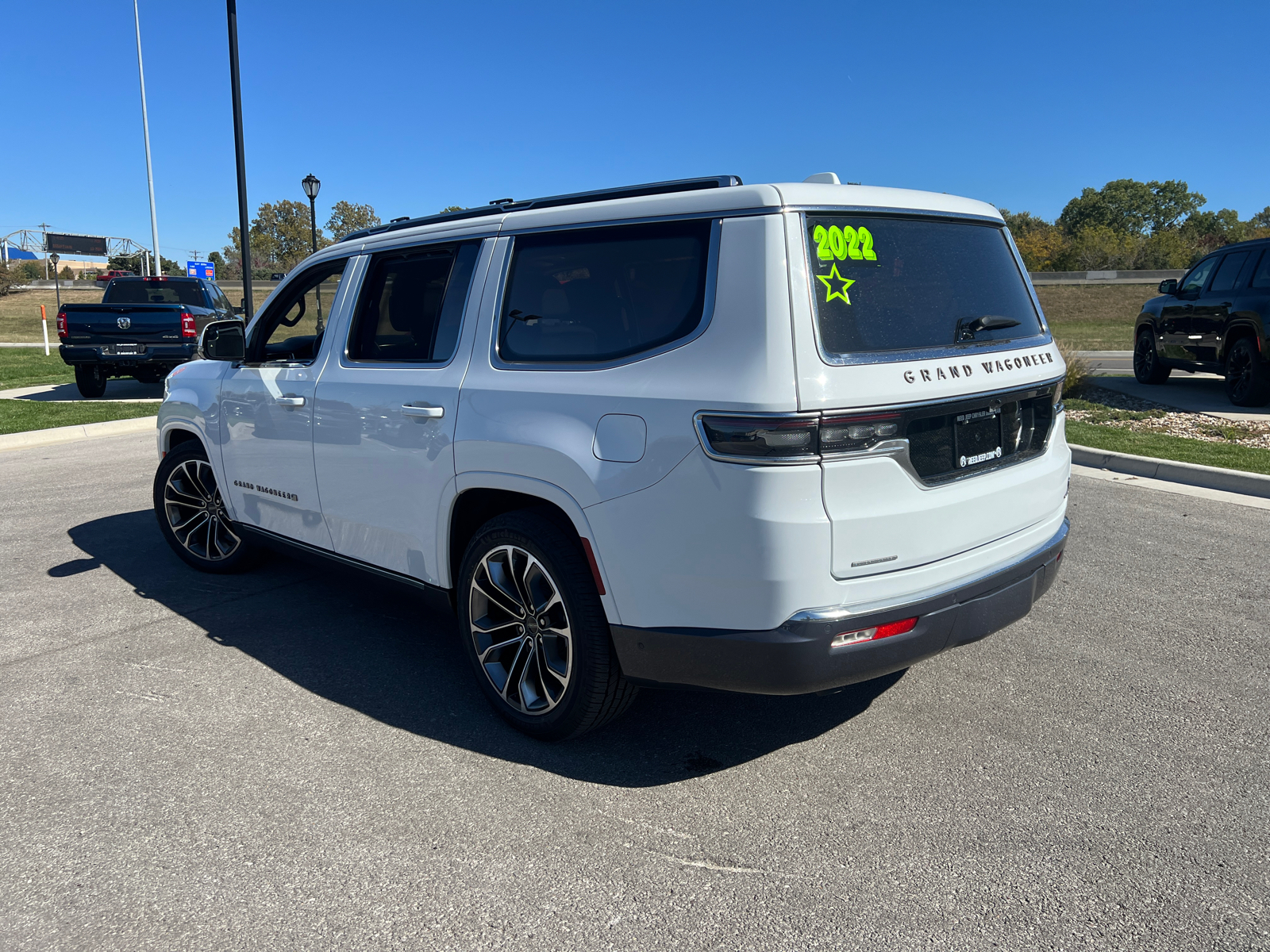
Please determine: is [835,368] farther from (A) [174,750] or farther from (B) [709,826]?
(A) [174,750]

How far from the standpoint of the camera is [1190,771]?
3.14m

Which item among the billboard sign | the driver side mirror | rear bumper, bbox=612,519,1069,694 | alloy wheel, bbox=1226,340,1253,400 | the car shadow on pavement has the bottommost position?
the car shadow on pavement

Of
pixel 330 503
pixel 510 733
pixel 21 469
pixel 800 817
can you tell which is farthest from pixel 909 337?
pixel 21 469

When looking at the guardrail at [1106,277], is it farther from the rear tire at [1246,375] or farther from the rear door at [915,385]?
the rear door at [915,385]

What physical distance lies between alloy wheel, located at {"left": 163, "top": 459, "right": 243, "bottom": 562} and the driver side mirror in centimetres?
78

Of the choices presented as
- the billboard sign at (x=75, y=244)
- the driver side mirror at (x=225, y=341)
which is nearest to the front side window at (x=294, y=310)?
the driver side mirror at (x=225, y=341)

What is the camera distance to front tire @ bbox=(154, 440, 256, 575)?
5.41 meters

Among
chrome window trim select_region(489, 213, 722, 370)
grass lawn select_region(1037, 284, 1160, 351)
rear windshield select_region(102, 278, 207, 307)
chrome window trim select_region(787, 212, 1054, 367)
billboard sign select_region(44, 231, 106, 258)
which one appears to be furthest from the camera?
billboard sign select_region(44, 231, 106, 258)

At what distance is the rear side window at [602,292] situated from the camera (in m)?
2.93

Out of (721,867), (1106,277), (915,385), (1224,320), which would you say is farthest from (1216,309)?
(1106,277)

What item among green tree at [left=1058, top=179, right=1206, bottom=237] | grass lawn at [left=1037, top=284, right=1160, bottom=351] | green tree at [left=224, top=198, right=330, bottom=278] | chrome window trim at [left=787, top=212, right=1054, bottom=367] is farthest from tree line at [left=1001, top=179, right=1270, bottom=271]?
chrome window trim at [left=787, top=212, right=1054, bottom=367]

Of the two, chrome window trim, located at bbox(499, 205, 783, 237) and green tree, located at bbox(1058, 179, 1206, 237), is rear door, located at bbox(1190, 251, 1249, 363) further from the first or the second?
green tree, located at bbox(1058, 179, 1206, 237)

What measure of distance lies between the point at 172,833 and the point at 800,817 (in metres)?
1.98

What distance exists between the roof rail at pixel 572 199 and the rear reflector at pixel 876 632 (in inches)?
58.8
